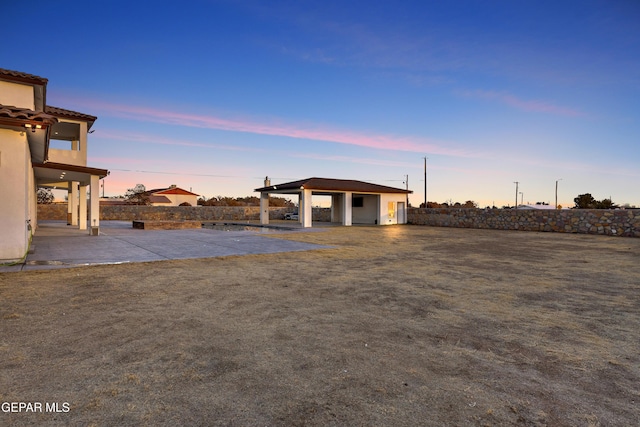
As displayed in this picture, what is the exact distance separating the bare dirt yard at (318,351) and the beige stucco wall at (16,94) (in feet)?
31.4

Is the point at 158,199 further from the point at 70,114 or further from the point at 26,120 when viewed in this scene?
the point at 26,120

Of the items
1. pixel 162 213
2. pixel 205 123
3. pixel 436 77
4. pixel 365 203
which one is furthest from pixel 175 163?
pixel 436 77

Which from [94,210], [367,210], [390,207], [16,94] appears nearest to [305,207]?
[367,210]

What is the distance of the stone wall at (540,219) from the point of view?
20469 millimetres

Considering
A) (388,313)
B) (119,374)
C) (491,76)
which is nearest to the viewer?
(119,374)

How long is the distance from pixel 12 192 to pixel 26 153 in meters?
1.27

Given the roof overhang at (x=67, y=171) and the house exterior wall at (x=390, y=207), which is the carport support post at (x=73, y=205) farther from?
the house exterior wall at (x=390, y=207)

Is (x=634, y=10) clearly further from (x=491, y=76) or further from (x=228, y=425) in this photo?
(x=228, y=425)

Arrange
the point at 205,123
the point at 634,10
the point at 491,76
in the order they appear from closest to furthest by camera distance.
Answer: the point at 634,10
the point at 491,76
the point at 205,123

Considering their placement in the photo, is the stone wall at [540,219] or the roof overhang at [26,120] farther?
the stone wall at [540,219]

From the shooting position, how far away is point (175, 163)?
2042 inches

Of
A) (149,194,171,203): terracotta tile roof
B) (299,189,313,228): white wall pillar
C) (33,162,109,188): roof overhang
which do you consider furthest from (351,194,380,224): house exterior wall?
(149,194,171,203): terracotta tile roof

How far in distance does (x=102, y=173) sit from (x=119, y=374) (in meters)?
17.8

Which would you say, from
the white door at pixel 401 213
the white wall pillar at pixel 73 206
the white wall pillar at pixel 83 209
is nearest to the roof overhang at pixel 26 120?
the white wall pillar at pixel 83 209
